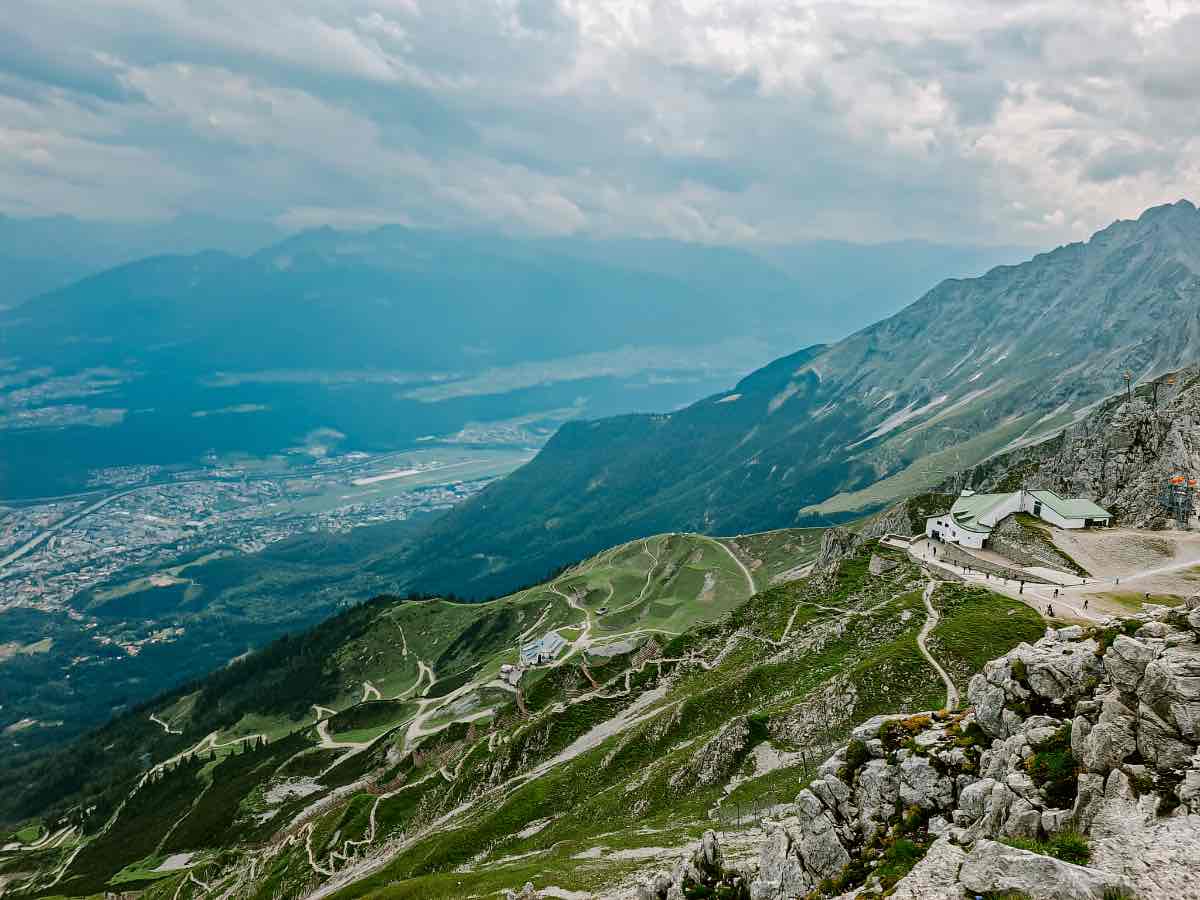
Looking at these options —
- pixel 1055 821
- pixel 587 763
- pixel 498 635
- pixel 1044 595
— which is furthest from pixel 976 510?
pixel 498 635

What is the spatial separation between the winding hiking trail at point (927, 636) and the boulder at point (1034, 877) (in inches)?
1366

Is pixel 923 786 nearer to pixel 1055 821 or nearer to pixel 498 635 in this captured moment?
pixel 1055 821

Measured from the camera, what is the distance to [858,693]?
6203 centimetres

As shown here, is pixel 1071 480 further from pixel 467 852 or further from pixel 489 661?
pixel 489 661

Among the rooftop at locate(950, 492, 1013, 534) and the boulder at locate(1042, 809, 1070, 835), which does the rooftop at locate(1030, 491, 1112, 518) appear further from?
the boulder at locate(1042, 809, 1070, 835)

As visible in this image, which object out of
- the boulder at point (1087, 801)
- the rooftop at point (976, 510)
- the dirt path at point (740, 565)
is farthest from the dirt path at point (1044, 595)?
the dirt path at point (740, 565)

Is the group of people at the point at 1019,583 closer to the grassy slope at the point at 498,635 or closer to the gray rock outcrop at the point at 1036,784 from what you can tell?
the gray rock outcrop at the point at 1036,784

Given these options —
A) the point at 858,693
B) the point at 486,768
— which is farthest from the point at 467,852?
the point at 858,693

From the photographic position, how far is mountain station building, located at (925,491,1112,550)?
89875mm

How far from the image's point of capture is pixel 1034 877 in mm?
19484

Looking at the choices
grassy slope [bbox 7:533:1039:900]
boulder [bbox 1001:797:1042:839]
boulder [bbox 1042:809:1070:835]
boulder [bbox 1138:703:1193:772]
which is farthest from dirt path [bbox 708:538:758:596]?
boulder [bbox 1042:809:1070:835]

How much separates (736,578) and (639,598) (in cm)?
2472

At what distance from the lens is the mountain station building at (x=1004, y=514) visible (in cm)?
8988

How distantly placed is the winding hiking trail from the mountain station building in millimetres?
15350
